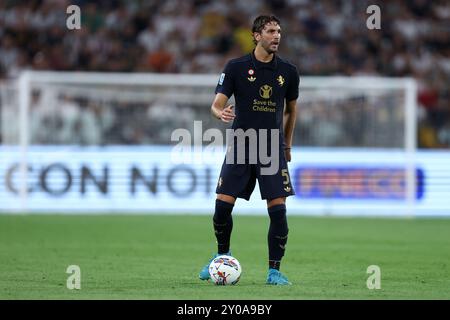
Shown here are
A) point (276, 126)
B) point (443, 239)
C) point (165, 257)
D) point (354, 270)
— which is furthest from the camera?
point (443, 239)

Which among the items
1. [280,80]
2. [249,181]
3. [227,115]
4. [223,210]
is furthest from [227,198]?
[280,80]

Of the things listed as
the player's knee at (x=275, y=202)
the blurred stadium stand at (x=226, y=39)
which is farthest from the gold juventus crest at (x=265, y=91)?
the blurred stadium stand at (x=226, y=39)

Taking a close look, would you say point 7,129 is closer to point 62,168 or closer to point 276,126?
point 62,168

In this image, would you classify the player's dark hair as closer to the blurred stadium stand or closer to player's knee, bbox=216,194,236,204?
player's knee, bbox=216,194,236,204

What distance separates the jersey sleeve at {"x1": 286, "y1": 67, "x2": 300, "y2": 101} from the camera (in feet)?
30.2

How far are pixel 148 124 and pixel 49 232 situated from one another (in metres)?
5.91

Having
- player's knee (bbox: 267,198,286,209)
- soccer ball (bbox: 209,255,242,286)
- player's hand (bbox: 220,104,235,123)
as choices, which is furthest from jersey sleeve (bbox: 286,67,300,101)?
soccer ball (bbox: 209,255,242,286)

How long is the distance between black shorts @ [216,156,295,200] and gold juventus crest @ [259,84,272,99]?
0.56 metres

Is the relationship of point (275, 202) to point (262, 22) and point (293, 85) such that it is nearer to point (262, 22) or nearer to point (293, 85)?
point (293, 85)

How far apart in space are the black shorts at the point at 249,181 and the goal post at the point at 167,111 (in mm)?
11077

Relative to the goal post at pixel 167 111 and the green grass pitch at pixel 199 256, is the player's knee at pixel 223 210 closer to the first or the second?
the green grass pitch at pixel 199 256

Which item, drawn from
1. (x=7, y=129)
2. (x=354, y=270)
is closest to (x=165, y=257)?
(x=354, y=270)
